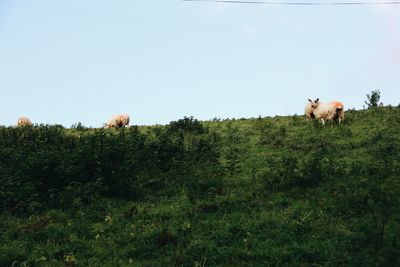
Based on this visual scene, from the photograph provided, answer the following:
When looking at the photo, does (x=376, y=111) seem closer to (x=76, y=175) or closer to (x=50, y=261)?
(x=76, y=175)

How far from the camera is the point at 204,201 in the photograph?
14828 millimetres

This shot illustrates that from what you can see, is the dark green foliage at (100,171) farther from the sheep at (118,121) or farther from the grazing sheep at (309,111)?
the sheep at (118,121)

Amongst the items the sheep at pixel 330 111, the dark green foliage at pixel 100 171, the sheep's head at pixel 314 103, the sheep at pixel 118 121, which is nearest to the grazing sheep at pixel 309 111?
the sheep's head at pixel 314 103

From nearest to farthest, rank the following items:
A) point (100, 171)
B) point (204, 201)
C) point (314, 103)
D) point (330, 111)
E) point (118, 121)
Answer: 1. point (204, 201)
2. point (100, 171)
3. point (330, 111)
4. point (314, 103)
5. point (118, 121)

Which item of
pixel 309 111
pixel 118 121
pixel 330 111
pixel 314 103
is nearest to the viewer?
pixel 330 111

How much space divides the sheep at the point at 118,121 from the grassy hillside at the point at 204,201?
37.3 feet

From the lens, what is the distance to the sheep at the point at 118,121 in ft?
111

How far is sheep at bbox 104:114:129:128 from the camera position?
111 ft

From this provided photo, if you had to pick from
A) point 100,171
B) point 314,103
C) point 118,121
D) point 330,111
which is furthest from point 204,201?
point 118,121

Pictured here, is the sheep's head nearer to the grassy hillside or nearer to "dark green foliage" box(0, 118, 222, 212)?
the grassy hillside

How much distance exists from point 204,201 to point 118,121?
66.6 ft

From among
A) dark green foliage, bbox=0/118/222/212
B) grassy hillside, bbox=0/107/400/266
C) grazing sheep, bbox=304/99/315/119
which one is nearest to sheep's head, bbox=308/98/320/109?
grazing sheep, bbox=304/99/315/119

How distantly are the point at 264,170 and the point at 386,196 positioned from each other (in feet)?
17.7

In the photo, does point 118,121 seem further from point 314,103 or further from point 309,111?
point 314,103
